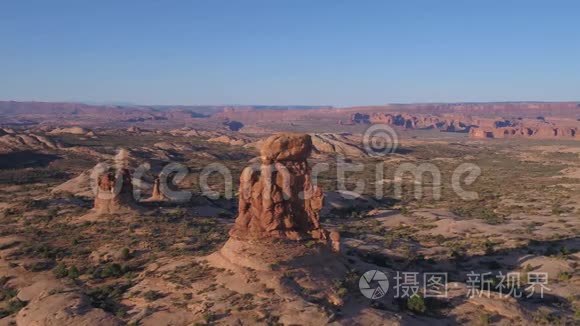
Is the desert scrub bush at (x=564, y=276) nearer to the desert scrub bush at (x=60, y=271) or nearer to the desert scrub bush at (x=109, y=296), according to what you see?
the desert scrub bush at (x=109, y=296)

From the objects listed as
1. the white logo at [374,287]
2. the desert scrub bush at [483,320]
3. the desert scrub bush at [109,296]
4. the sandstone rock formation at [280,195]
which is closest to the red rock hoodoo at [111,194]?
the desert scrub bush at [109,296]

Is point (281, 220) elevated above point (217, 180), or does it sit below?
above

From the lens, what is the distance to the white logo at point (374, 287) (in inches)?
984

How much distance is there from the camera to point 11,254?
3297cm

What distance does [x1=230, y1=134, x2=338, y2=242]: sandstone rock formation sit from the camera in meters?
26.8

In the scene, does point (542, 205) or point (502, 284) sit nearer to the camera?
point (502, 284)

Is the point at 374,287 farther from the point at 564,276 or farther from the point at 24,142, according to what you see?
the point at 24,142

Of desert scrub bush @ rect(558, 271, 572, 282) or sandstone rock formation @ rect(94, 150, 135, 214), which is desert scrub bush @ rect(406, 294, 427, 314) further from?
sandstone rock formation @ rect(94, 150, 135, 214)

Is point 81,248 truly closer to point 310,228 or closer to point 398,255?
point 310,228

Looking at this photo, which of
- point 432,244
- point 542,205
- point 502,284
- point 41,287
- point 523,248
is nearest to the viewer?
point 41,287

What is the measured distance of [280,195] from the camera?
27.1 meters

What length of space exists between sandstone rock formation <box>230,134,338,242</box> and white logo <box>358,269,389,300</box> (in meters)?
2.77

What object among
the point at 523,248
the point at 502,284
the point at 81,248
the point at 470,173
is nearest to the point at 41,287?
the point at 81,248

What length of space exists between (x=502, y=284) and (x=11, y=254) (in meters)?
32.4
